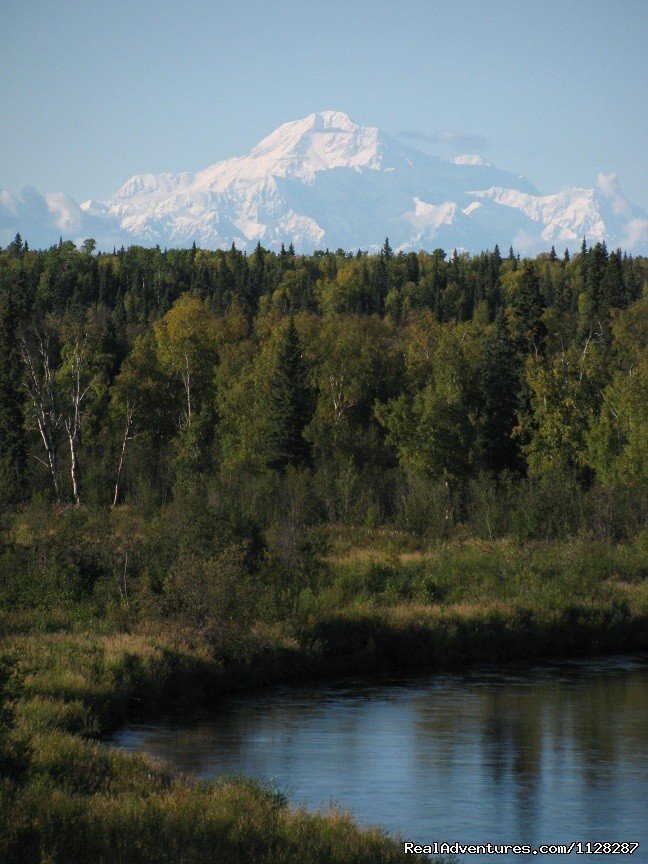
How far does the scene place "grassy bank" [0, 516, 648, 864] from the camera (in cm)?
1445

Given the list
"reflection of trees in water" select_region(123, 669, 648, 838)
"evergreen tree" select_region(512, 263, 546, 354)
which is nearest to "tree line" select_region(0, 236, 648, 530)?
"evergreen tree" select_region(512, 263, 546, 354)

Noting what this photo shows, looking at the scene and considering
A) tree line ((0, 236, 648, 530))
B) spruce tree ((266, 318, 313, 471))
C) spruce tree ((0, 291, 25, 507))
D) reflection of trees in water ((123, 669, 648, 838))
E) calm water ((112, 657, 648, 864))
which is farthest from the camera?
spruce tree ((266, 318, 313, 471))

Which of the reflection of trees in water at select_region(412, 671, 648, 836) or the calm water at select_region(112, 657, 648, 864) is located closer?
the calm water at select_region(112, 657, 648, 864)

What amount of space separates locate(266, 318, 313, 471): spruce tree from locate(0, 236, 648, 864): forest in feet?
0.69

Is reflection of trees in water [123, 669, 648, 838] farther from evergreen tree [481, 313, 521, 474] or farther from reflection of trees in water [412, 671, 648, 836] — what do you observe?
evergreen tree [481, 313, 521, 474]

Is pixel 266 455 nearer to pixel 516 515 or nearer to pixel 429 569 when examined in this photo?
pixel 516 515

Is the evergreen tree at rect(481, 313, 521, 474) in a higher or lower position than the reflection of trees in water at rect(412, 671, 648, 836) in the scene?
higher

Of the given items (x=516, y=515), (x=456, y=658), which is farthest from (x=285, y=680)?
(x=516, y=515)

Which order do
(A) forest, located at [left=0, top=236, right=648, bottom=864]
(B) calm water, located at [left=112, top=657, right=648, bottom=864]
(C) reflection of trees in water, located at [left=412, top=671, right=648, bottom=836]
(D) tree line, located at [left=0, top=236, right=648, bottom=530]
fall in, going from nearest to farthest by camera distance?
(A) forest, located at [left=0, top=236, right=648, bottom=864] → (B) calm water, located at [left=112, top=657, right=648, bottom=864] → (C) reflection of trees in water, located at [left=412, top=671, right=648, bottom=836] → (D) tree line, located at [left=0, top=236, right=648, bottom=530]

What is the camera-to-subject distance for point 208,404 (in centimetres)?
8431

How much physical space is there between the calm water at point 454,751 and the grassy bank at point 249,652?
1.51 meters

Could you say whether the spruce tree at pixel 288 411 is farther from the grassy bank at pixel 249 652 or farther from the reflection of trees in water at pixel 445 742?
the reflection of trees in water at pixel 445 742

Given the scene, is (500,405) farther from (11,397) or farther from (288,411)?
(11,397)

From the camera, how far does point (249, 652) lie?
1270 inches
